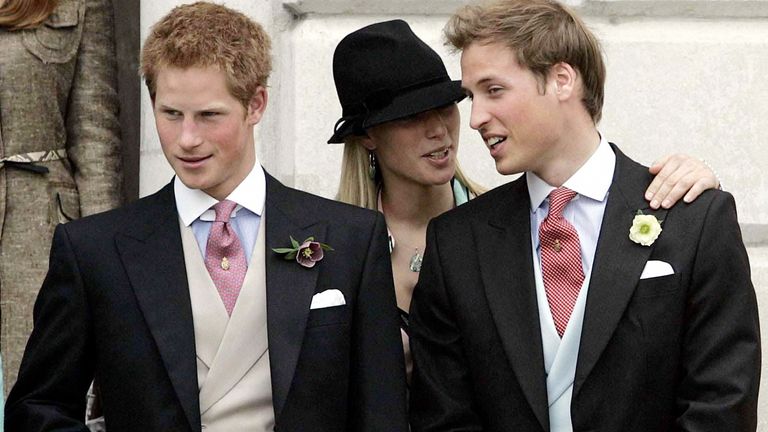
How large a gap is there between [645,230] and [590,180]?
0.66 feet

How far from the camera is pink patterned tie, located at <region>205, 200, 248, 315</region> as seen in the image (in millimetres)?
3467

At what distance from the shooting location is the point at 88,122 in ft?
14.9

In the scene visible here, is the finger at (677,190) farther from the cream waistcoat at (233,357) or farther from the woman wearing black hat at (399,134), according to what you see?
the cream waistcoat at (233,357)

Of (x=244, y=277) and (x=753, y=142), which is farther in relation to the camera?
(x=753, y=142)

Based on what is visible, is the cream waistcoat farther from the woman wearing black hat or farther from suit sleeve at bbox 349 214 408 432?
the woman wearing black hat

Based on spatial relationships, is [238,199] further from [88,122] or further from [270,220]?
[88,122]

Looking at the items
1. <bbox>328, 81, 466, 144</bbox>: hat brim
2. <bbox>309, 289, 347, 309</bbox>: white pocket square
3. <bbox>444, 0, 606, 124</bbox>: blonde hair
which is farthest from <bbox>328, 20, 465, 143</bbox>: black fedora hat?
<bbox>309, 289, 347, 309</bbox>: white pocket square

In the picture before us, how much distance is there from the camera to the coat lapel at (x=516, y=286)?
3451mm

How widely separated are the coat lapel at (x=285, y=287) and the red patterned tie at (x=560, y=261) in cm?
51

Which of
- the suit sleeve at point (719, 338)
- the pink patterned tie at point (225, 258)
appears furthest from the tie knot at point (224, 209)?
the suit sleeve at point (719, 338)

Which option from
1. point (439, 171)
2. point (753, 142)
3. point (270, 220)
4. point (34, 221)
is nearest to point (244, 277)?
point (270, 220)

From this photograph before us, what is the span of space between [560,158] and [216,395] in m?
0.96

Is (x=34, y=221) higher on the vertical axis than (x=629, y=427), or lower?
higher

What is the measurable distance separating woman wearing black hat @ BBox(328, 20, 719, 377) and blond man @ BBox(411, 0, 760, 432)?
0.35 m
